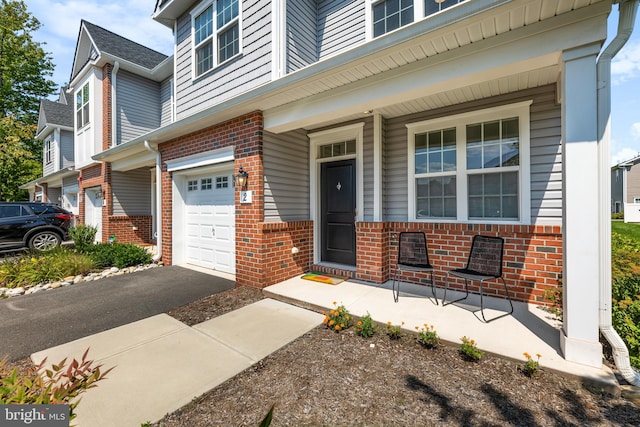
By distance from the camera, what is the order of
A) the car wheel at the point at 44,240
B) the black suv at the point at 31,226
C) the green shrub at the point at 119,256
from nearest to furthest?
the green shrub at the point at 119,256, the black suv at the point at 31,226, the car wheel at the point at 44,240

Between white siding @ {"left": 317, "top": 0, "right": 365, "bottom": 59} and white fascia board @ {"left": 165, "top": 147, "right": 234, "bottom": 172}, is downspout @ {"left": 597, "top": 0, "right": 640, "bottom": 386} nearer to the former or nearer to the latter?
white siding @ {"left": 317, "top": 0, "right": 365, "bottom": 59}

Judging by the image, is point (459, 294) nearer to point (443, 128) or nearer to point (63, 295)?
point (443, 128)

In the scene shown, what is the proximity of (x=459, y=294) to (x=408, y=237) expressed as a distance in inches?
43.3

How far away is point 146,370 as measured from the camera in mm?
2430

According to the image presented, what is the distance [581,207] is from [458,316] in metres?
1.73

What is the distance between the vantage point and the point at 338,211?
17.3 ft

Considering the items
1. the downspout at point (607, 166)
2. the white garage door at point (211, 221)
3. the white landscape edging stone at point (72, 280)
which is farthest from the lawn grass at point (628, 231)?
the white landscape edging stone at point (72, 280)

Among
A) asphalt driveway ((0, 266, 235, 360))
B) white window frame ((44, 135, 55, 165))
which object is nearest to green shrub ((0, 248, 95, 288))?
asphalt driveway ((0, 266, 235, 360))

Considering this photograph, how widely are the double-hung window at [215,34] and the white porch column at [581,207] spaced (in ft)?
18.3

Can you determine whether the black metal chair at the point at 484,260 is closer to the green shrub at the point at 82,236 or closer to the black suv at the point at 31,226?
the green shrub at the point at 82,236

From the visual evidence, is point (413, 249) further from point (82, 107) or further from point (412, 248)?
point (82, 107)

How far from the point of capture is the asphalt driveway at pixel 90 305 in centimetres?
314

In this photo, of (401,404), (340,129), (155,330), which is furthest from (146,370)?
(340,129)

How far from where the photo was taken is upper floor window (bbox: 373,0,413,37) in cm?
481
